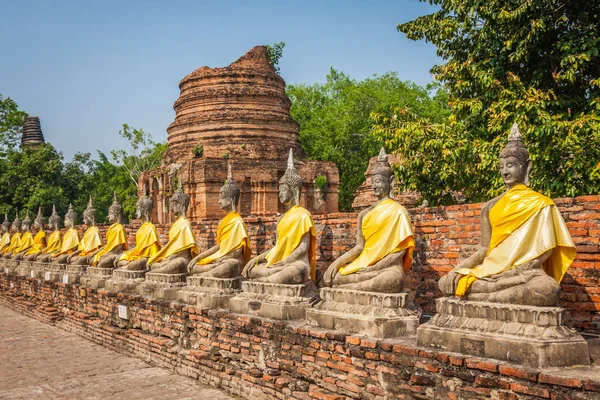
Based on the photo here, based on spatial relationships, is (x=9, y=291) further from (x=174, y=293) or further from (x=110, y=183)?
(x=110, y=183)

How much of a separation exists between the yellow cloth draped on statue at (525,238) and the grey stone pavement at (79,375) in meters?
3.50

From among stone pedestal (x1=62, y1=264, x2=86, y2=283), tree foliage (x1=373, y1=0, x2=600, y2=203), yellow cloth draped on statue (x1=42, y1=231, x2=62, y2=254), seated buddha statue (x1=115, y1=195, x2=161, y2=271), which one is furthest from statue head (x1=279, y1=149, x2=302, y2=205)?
yellow cloth draped on statue (x1=42, y1=231, x2=62, y2=254)

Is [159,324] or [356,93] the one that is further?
[356,93]

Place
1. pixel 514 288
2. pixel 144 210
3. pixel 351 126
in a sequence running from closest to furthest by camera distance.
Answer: pixel 514 288, pixel 144 210, pixel 351 126

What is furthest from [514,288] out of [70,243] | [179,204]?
[70,243]

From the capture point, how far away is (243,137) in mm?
20797

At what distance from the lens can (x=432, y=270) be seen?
23.2ft

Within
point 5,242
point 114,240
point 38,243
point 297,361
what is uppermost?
point 5,242

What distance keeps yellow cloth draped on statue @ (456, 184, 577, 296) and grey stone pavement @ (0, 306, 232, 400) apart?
3.50 meters

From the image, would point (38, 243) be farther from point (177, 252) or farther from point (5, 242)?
point (177, 252)

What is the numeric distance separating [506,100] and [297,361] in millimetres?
4692

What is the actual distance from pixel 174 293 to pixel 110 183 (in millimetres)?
A: 30638

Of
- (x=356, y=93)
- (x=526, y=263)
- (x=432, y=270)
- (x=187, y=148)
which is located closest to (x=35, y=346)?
(x=432, y=270)

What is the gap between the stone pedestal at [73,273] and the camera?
1267cm
